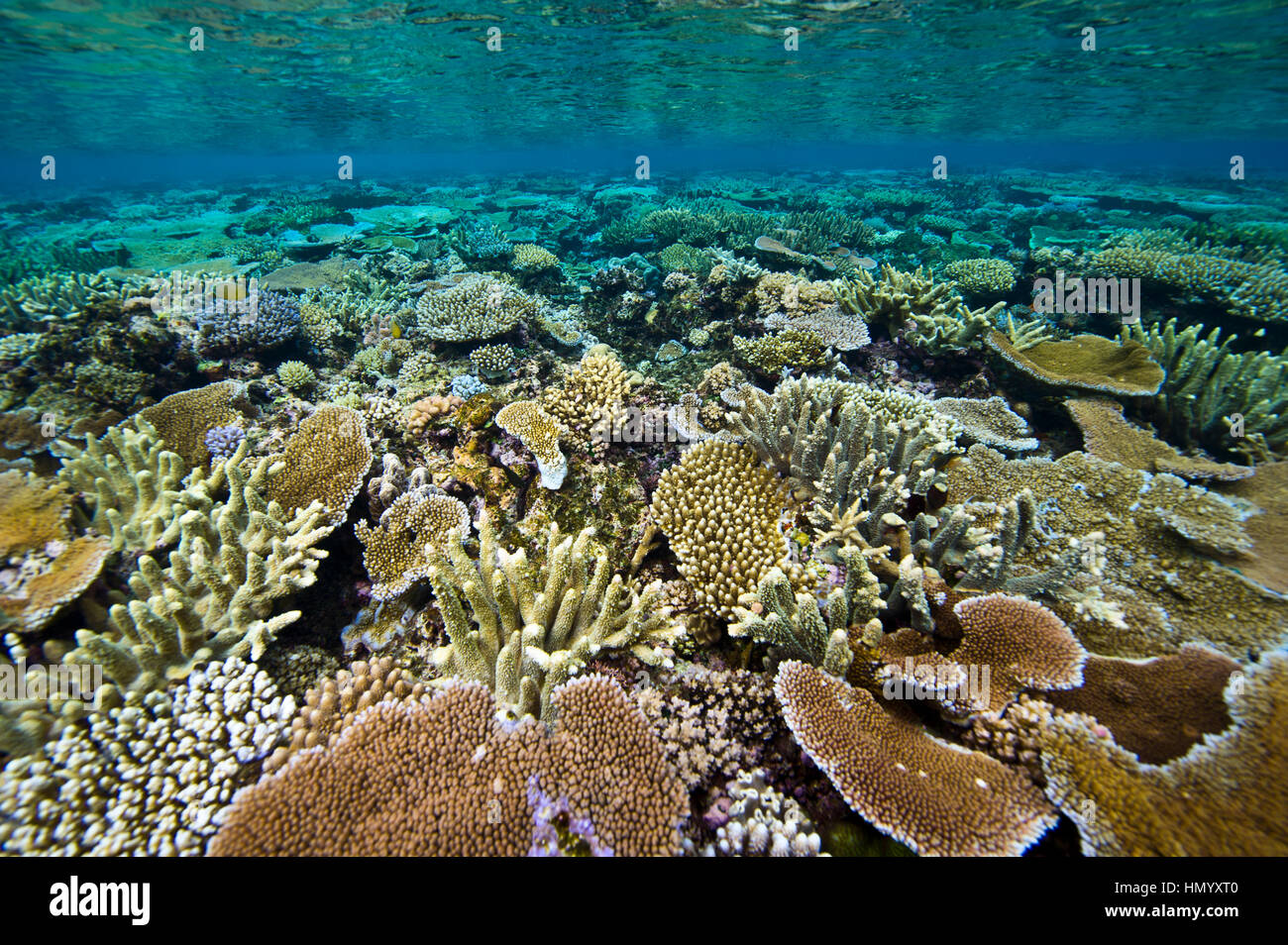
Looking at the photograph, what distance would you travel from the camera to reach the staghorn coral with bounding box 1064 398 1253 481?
4906 mm

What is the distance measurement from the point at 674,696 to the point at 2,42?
4582 centimetres

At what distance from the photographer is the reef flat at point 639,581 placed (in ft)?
7.81

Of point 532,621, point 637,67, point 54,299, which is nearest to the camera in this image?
point 532,621

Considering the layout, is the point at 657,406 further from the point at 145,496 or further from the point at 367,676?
the point at 145,496

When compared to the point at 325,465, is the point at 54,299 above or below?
above

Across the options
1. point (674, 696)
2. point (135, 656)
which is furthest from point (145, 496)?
point (674, 696)

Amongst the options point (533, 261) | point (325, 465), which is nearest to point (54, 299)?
point (325, 465)

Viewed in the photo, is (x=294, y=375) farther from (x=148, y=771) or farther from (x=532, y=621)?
(x=532, y=621)

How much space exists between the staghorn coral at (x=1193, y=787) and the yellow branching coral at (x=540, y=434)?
385 centimetres

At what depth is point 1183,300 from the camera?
8258 millimetres

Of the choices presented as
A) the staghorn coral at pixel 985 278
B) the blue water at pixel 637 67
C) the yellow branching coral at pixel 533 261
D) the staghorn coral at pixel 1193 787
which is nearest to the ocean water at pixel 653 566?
the staghorn coral at pixel 1193 787

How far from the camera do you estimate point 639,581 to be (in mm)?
4039

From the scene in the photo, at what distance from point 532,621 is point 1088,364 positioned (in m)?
7.78

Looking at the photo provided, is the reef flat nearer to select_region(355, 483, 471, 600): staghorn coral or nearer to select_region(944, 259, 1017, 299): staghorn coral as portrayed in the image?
select_region(355, 483, 471, 600): staghorn coral
